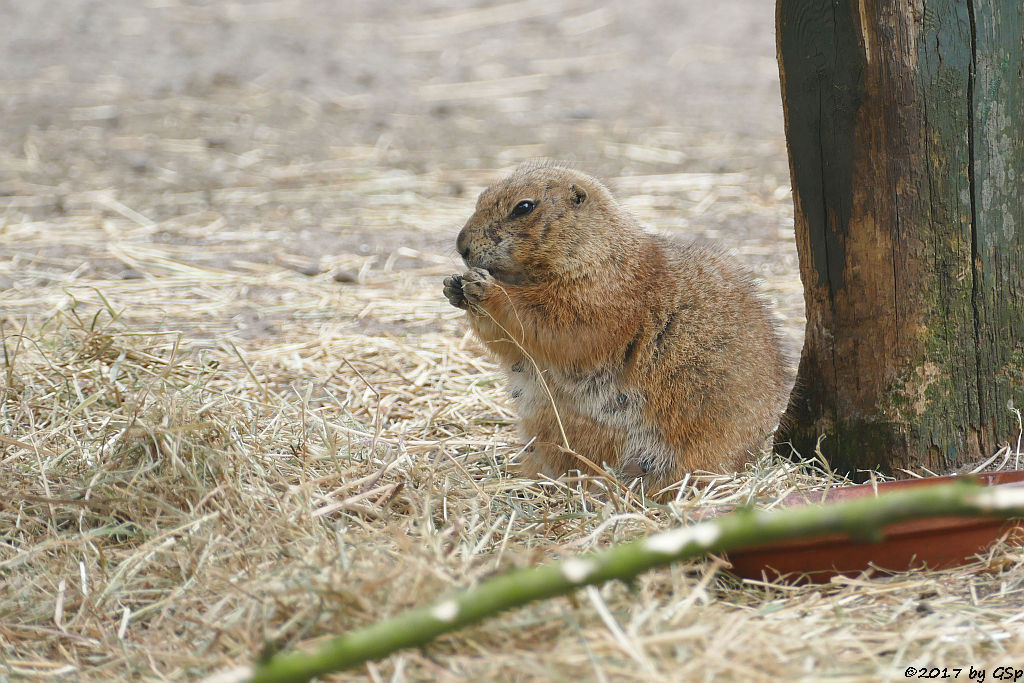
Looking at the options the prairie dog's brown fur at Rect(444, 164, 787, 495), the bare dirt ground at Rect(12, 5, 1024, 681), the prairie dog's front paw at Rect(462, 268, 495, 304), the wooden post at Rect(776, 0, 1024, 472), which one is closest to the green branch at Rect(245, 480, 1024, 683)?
the bare dirt ground at Rect(12, 5, 1024, 681)

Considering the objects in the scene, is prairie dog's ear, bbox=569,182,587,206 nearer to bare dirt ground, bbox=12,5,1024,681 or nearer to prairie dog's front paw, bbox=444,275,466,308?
prairie dog's front paw, bbox=444,275,466,308

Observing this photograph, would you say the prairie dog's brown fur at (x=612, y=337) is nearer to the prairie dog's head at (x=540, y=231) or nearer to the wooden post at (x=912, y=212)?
the prairie dog's head at (x=540, y=231)

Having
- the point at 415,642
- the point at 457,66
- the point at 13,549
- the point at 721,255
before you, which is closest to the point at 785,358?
the point at 721,255

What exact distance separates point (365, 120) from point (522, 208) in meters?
6.68

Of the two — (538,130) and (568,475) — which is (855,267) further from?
(538,130)

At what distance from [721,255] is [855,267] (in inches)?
29.4

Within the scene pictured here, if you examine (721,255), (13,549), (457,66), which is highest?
(457,66)

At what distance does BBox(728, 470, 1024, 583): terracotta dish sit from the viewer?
3014 mm

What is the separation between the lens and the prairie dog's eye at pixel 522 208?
412cm

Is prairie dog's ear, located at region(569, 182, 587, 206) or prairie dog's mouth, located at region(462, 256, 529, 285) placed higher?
prairie dog's ear, located at region(569, 182, 587, 206)

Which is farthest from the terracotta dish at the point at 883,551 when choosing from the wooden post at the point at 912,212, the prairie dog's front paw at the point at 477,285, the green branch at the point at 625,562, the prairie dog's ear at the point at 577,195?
the prairie dog's ear at the point at 577,195

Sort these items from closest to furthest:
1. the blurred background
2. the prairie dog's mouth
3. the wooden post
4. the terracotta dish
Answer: the terracotta dish
the wooden post
the prairie dog's mouth
the blurred background

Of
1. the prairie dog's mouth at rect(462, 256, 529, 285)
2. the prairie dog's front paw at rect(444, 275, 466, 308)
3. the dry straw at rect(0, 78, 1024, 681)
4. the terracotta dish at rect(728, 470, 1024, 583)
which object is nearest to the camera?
the dry straw at rect(0, 78, 1024, 681)

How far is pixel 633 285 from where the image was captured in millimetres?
4016
